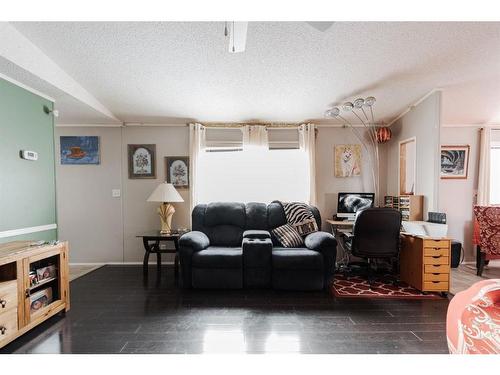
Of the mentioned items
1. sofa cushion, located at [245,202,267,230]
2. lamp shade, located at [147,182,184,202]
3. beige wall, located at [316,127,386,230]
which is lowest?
sofa cushion, located at [245,202,267,230]

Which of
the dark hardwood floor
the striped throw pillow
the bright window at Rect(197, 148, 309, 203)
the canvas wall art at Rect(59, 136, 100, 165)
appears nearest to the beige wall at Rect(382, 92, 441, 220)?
the dark hardwood floor

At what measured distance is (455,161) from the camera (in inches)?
157

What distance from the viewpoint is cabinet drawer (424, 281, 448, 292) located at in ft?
8.80

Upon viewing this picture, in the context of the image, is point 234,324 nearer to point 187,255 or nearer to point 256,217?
point 187,255

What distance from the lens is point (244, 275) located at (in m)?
2.88

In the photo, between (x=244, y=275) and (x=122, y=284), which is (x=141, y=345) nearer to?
(x=244, y=275)

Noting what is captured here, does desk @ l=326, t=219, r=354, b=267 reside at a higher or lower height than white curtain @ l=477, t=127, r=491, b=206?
lower

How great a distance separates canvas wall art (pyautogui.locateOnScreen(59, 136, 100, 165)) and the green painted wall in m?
1.07

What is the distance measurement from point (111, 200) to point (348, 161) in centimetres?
385

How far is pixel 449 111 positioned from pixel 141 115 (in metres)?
4.53

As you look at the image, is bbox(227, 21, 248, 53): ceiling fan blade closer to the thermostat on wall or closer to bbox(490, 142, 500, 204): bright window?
the thermostat on wall

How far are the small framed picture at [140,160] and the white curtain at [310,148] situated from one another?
2397 millimetres

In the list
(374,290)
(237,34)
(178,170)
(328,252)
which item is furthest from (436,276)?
(178,170)
